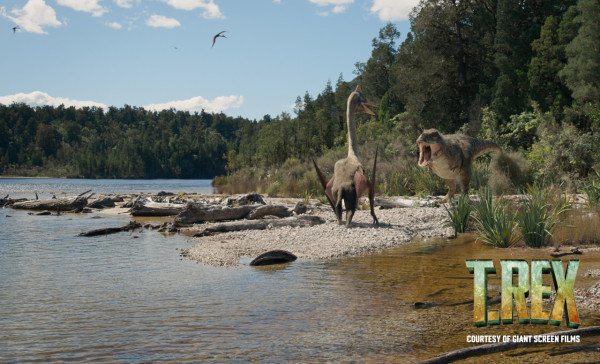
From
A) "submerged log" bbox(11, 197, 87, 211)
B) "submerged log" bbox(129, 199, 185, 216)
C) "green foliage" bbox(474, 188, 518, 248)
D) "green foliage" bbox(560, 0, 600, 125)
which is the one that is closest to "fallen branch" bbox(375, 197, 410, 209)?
"green foliage" bbox(474, 188, 518, 248)

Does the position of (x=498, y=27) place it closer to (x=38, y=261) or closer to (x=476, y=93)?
(x=476, y=93)

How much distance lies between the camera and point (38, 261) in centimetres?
789

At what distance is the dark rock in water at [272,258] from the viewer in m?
7.18

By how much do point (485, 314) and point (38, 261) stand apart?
282 inches

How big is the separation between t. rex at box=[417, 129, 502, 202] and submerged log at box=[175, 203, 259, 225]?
16.9ft

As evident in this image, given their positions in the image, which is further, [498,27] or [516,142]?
[498,27]

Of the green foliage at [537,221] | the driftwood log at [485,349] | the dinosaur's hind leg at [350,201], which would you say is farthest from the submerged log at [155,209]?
the driftwood log at [485,349]

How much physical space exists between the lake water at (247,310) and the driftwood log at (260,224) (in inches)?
109

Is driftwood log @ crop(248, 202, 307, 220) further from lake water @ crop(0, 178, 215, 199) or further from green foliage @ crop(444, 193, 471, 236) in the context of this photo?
lake water @ crop(0, 178, 215, 199)

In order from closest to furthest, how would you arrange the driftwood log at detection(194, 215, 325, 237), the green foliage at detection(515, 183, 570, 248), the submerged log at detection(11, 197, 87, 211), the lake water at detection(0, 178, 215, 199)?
the green foliage at detection(515, 183, 570, 248), the driftwood log at detection(194, 215, 325, 237), the submerged log at detection(11, 197, 87, 211), the lake water at detection(0, 178, 215, 199)

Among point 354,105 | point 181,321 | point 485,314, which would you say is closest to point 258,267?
point 181,321

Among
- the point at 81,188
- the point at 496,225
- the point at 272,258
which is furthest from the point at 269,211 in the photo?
the point at 81,188

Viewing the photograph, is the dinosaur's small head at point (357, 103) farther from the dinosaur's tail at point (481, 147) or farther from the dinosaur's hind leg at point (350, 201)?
the dinosaur's tail at point (481, 147)

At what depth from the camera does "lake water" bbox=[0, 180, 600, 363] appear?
3598mm
